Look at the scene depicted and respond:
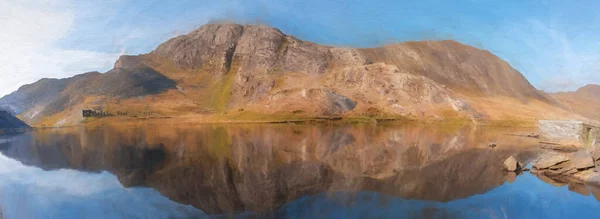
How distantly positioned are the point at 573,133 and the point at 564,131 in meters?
2.86

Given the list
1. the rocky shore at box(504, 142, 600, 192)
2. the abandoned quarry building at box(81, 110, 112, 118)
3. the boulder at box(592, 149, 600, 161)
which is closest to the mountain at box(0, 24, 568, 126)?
the abandoned quarry building at box(81, 110, 112, 118)

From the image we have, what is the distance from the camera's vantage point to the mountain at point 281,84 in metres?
114

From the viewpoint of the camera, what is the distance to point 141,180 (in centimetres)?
1978

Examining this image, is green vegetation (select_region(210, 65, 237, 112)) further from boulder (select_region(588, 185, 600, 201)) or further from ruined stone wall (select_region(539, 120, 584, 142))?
boulder (select_region(588, 185, 600, 201))

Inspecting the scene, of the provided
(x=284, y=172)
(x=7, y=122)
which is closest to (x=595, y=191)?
(x=284, y=172)

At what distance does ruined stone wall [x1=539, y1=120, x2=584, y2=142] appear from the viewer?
40.9 metres

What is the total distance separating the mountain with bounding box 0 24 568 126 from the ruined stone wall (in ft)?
194

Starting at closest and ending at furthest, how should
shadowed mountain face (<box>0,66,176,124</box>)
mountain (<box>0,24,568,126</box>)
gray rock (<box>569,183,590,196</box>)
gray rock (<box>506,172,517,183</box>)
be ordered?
gray rock (<box>569,183,590,196</box>) → gray rock (<box>506,172,517,183</box>) → shadowed mountain face (<box>0,66,176,124</box>) → mountain (<box>0,24,568,126</box>)

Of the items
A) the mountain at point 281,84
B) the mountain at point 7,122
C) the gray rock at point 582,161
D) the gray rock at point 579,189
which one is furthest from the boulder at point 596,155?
the mountain at point 7,122

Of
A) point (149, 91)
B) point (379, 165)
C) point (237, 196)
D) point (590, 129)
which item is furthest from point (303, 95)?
point (237, 196)

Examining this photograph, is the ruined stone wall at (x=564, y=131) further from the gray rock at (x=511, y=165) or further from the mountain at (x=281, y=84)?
Answer: the mountain at (x=281, y=84)

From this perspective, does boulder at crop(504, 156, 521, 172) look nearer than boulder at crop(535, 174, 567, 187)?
No

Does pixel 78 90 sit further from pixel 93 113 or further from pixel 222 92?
pixel 222 92

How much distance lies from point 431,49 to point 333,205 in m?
189
